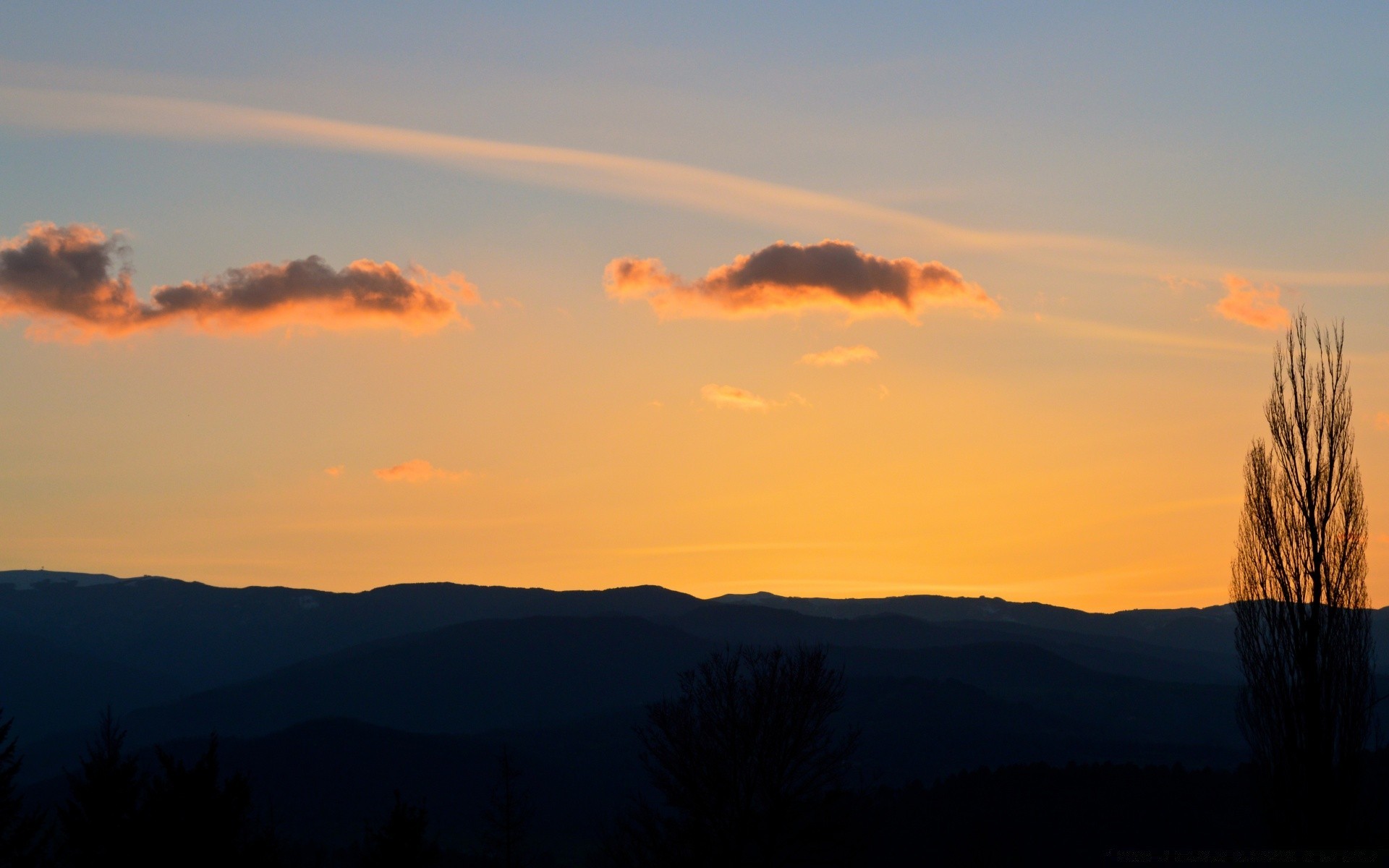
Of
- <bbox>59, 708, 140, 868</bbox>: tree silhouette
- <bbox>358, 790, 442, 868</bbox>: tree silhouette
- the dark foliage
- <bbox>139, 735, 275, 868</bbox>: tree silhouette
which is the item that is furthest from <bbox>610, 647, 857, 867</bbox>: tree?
the dark foliage

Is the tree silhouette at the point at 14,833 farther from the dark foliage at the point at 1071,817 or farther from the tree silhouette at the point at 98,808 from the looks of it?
the dark foliage at the point at 1071,817

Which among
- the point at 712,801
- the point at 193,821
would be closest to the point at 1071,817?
the point at 712,801

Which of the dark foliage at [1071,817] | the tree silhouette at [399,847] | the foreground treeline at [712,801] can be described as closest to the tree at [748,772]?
the foreground treeline at [712,801]

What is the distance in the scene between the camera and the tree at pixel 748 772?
113 ft

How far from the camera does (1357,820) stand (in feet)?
101

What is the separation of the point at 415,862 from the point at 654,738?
17686mm

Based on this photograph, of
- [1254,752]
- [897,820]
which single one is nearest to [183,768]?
[1254,752]

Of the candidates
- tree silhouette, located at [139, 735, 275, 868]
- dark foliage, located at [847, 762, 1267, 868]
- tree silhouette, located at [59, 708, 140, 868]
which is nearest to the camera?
tree silhouette, located at [139, 735, 275, 868]

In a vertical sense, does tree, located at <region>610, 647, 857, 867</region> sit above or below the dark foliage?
above

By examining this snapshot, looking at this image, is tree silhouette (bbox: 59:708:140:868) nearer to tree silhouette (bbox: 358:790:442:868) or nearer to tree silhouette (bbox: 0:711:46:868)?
tree silhouette (bbox: 0:711:46:868)

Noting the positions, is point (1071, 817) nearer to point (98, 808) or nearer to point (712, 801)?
point (712, 801)

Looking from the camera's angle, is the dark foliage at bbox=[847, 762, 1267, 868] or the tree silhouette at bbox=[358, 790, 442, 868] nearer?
the tree silhouette at bbox=[358, 790, 442, 868]

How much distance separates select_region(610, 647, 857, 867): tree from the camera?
113ft

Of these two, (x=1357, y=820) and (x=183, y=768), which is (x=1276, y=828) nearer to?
(x=1357, y=820)
